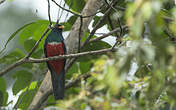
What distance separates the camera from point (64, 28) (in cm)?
442

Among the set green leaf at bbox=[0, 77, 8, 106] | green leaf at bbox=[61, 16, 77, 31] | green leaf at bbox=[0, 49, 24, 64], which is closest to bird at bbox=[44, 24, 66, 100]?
green leaf at bbox=[61, 16, 77, 31]

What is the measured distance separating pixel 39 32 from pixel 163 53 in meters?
2.89

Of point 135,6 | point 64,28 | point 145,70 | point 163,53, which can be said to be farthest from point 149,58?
point 64,28

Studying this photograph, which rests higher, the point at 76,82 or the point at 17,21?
the point at 76,82

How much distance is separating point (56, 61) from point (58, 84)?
663 mm

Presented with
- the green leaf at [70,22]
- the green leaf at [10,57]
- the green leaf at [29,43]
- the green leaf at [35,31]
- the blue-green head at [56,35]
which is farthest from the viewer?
the blue-green head at [56,35]

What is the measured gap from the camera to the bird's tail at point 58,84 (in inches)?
150

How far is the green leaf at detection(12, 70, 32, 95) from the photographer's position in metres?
4.07

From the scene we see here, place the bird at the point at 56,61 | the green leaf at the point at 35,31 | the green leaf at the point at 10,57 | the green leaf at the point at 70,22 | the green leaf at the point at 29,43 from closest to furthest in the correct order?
the green leaf at the point at 10,57 < the bird at the point at 56,61 < the green leaf at the point at 35,31 < the green leaf at the point at 29,43 < the green leaf at the point at 70,22

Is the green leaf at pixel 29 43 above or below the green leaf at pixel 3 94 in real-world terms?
above

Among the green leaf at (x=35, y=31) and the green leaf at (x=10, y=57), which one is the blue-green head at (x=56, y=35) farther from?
the green leaf at (x=10, y=57)

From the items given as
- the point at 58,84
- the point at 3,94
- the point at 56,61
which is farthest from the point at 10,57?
the point at 56,61

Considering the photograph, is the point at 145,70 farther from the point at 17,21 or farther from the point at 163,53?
the point at 17,21

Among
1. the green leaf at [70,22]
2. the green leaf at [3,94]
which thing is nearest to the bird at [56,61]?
the green leaf at [70,22]
